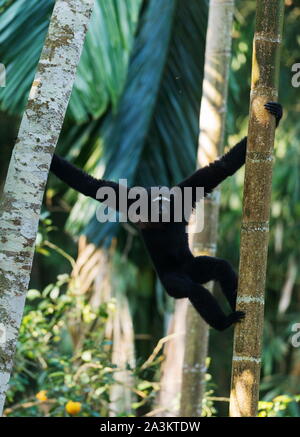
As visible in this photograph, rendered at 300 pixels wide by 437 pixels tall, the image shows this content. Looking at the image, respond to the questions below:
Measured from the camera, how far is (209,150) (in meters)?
6.35

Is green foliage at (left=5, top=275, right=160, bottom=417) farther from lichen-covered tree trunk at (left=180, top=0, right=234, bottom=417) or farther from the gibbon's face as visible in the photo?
the gibbon's face

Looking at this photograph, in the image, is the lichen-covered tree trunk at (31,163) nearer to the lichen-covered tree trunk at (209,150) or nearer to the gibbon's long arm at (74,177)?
the gibbon's long arm at (74,177)

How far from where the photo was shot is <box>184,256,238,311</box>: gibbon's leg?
5656mm

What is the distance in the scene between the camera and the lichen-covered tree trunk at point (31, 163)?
3.88 m

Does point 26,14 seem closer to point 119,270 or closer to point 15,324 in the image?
point 119,270

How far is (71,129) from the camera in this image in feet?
32.1

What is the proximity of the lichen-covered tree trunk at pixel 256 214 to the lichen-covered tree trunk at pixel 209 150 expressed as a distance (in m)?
2.08

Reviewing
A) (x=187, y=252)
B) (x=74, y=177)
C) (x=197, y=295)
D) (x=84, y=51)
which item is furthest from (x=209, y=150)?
(x=84, y=51)

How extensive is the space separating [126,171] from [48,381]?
2.43 m

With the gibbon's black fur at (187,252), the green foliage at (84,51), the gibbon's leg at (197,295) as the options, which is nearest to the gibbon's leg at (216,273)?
the gibbon's black fur at (187,252)

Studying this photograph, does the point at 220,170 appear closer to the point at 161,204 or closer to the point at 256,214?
the point at 161,204

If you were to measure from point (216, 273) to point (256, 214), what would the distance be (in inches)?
65.9

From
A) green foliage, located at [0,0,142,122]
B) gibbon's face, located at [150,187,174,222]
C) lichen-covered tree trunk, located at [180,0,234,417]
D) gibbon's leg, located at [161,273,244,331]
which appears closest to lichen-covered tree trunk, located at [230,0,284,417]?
gibbon's leg, located at [161,273,244,331]

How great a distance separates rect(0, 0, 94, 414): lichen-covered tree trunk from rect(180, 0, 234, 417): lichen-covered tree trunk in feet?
7.32
